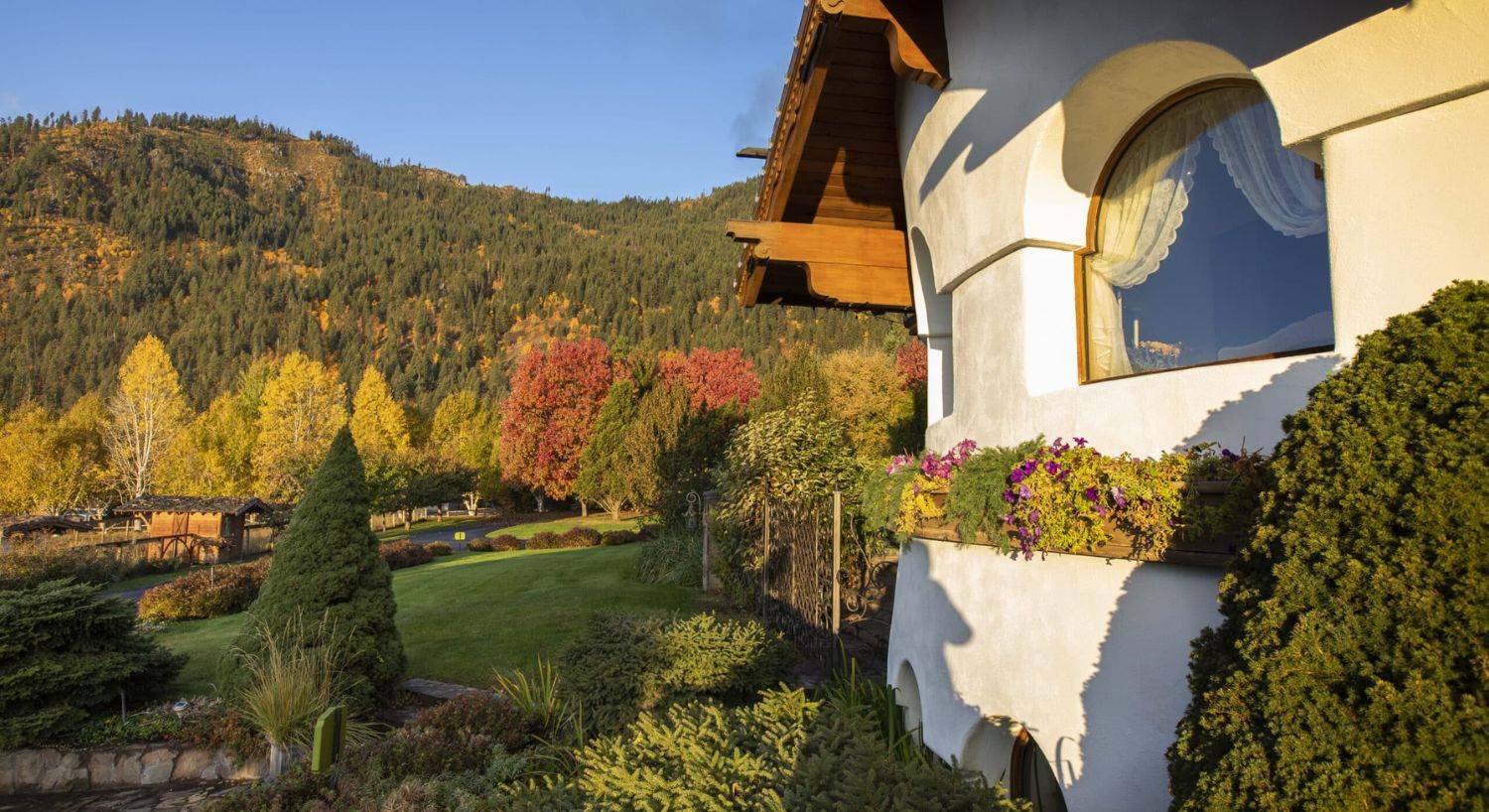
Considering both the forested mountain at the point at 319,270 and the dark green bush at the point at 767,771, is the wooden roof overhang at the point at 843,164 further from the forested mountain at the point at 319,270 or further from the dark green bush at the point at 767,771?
the forested mountain at the point at 319,270

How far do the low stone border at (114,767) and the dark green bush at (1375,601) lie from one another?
9171 mm

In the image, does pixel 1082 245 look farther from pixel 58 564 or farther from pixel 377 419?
pixel 377 419

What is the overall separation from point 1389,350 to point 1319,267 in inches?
48.0

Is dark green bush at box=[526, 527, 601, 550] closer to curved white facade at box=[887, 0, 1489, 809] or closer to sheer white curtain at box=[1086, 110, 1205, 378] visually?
curved white facade at box=[887, 0, 1489, 809]

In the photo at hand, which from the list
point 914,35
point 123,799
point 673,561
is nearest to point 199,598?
point 673,561

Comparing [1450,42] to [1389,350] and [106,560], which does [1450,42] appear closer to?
[1389,350]

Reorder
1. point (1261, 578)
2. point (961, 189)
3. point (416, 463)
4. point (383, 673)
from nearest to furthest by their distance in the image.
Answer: point (1261, 578) < point (961, 189) < point (383, 673) < point (416, 463)

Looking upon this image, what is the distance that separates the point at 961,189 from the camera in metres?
Result: 4.89

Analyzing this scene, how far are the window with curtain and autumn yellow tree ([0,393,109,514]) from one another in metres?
54.3

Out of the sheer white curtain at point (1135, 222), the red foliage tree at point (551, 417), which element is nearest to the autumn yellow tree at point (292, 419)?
the red foliage tree at point (551, 417)

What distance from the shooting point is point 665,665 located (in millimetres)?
6625

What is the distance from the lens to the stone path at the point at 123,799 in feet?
24.5

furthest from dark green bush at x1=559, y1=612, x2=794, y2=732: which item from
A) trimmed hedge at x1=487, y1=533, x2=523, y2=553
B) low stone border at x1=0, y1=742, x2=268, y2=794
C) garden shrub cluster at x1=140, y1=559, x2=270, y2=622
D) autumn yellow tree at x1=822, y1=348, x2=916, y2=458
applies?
trimmed hedge at x1=487, y1=533, x2=523, y2=553

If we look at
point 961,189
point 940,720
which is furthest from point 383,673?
point 961,189
